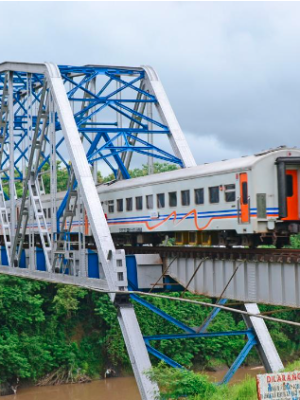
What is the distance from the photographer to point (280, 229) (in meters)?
22.8

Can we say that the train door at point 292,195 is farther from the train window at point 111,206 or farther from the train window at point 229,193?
the train window at point 111,206

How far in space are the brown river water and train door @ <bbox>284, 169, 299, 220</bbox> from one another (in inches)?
→ 1038

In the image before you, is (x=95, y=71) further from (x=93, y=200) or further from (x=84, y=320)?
(x=84, y=320)

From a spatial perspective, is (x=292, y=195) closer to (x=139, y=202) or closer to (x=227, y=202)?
(x=227, y=202)

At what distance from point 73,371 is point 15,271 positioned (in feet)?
60.1

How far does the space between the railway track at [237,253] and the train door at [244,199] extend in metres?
0.91

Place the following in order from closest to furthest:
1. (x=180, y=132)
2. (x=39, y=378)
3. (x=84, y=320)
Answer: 1. (x=180, y=132)
2. (x=39, y=378)
3. (x=84, y=320)

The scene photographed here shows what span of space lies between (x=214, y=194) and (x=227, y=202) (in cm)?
→ 76

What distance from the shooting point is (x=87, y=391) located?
159 feet

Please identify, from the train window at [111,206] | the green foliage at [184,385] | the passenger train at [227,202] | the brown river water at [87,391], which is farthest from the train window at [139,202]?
the brown river water at [87,391]

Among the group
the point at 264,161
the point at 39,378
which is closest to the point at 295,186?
the point at 264,161

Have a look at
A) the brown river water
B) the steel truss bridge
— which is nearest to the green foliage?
the steel truss bridge

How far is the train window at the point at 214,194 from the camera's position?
23.7 meters

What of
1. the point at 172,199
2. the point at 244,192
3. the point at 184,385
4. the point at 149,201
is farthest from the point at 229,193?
the point at 184,385
